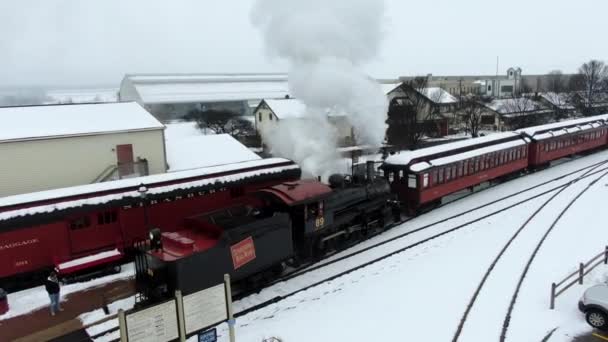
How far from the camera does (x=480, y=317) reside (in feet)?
31.9

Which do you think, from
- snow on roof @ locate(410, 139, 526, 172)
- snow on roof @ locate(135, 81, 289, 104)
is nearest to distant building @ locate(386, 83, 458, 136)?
snow on roof @ locate(410, 139, 526, 172)

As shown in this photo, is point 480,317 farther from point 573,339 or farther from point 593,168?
point 593,168

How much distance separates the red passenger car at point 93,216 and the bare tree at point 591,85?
60.5 metres

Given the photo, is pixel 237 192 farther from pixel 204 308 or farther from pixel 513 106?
pixel 513 106

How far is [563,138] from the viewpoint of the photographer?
95.6 ft

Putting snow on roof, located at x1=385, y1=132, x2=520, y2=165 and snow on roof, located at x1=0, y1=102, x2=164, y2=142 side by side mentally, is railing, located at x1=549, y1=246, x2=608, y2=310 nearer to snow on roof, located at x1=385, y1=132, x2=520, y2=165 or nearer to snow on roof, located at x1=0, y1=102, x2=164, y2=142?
snow on roof, located at x1=385, y1=132, x2=520, y2=165

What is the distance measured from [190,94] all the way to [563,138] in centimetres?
5067

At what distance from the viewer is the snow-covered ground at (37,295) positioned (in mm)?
11312

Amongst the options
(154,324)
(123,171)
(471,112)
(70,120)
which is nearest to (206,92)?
(471,112)

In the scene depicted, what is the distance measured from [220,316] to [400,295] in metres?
5.17

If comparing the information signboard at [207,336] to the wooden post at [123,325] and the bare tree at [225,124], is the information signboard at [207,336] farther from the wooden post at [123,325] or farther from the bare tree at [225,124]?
the bare tree at [225,124]

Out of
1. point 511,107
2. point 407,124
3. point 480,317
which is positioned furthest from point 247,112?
point 480,317

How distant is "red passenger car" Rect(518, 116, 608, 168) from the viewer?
26812 millimetres

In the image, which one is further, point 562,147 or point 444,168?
point 562,147
